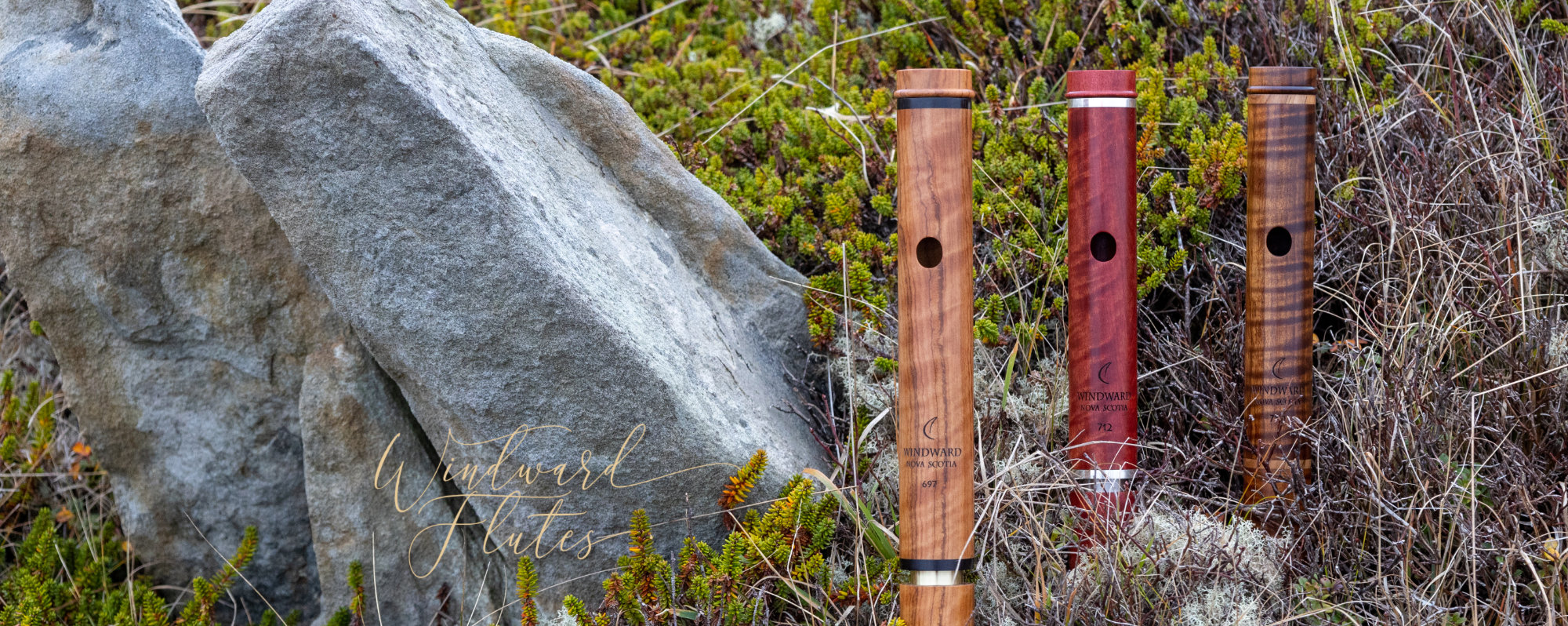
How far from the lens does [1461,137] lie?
2812 mm

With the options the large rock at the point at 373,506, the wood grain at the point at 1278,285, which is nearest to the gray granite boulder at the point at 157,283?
the large rock at the point at 373,506

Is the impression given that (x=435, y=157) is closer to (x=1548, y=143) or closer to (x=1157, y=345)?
(x=1157, y=345)

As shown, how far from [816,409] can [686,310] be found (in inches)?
17.1

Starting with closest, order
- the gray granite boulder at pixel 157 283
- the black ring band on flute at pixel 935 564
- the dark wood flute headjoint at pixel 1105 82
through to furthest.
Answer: the black ring band on flute at pixel 935 564 → the dark wood flute headjoint at pixel 1105 82 → the gray granite boulder at pixel 157 283

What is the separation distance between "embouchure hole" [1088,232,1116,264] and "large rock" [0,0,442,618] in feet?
5.84

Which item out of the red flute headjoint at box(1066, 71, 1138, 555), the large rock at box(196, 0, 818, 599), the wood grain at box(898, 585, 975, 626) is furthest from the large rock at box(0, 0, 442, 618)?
the red flute headjoint at box(1066, 71, 1138, 555)

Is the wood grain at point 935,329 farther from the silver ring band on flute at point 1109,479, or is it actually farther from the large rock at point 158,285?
the large rock at point 158,285

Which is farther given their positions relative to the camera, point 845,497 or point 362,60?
point 845,497

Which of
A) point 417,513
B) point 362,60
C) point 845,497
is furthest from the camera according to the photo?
point 417,513

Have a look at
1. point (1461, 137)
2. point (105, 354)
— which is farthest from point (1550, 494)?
point (105, 354)

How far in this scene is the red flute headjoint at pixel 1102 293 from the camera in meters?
2.17

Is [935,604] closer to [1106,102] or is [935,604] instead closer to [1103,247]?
[1103,247]

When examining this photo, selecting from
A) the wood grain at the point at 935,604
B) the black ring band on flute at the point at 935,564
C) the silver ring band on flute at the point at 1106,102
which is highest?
the silver ring band on flute at the point at 1106,102

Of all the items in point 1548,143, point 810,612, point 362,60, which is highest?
point 362,60
